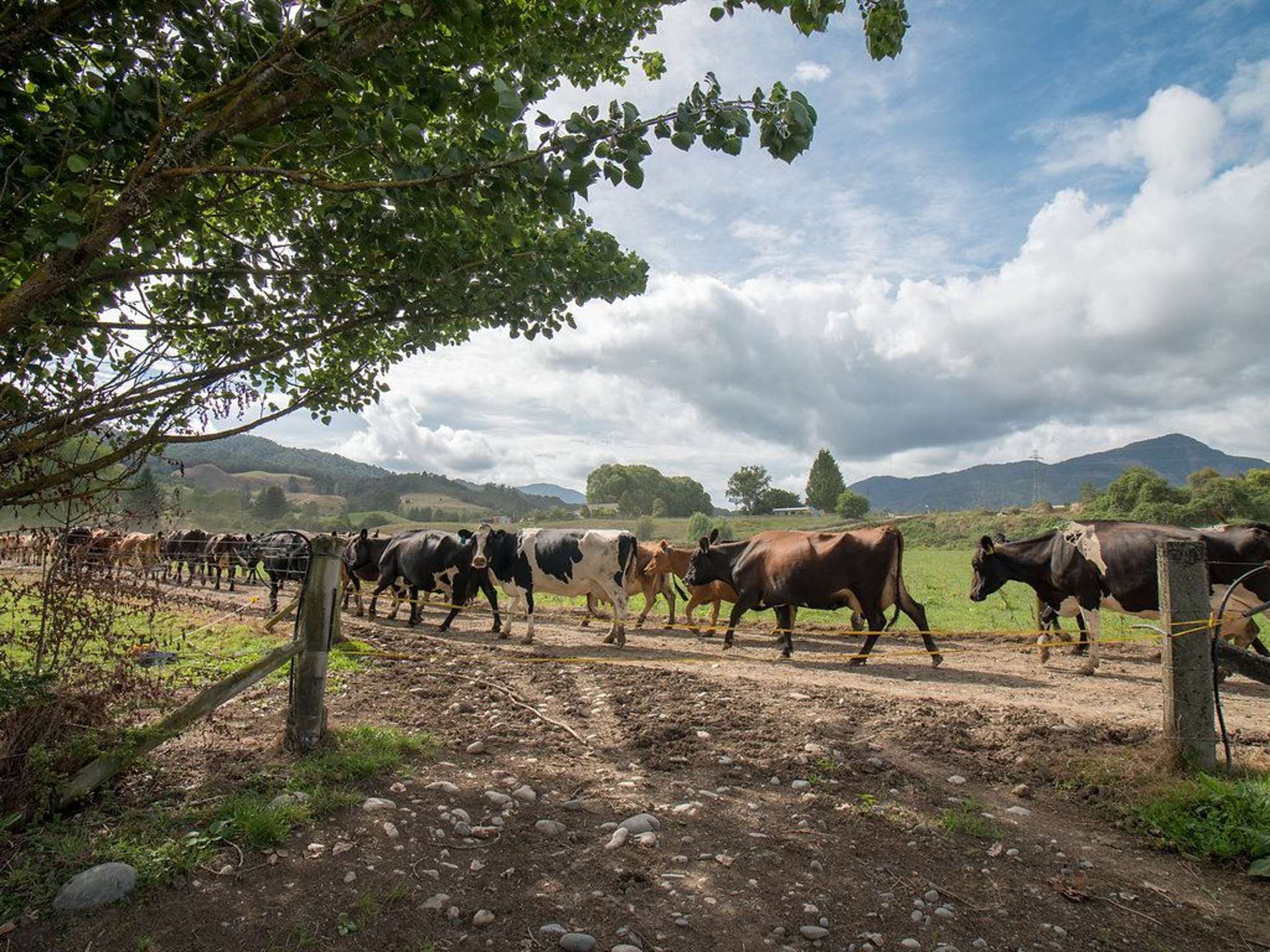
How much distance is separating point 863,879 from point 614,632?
31.2ft

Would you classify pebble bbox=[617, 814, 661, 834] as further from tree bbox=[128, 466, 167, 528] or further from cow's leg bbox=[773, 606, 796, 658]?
cow's leg bbox=[773, 606, 796, 658]

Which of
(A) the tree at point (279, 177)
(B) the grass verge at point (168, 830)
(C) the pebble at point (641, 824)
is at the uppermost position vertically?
(A) the tree at point (279, 177)

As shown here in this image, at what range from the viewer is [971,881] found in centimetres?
376

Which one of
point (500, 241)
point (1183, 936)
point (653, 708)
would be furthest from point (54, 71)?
point (1183, 936)

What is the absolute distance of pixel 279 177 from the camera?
4352 mm

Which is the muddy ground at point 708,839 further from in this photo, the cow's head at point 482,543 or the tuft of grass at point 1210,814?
the cow's head at point 482,543

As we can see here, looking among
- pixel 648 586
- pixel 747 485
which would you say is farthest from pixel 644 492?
pixel 648 586

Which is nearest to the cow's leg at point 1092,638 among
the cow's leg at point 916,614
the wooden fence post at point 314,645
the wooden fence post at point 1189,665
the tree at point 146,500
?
the cow's leg at point 916,614

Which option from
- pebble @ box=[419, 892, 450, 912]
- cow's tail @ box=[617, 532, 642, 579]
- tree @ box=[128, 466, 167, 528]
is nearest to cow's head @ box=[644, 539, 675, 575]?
cow's tail @ box=[617, 532, 642, 579]

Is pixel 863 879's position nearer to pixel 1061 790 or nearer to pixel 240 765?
pixel 1061 790

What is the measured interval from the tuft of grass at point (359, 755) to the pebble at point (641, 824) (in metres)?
1.72

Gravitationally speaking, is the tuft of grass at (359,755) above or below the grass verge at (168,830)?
above

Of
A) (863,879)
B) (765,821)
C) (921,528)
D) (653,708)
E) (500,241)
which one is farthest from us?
(921,528)

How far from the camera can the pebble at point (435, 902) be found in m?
3.28
